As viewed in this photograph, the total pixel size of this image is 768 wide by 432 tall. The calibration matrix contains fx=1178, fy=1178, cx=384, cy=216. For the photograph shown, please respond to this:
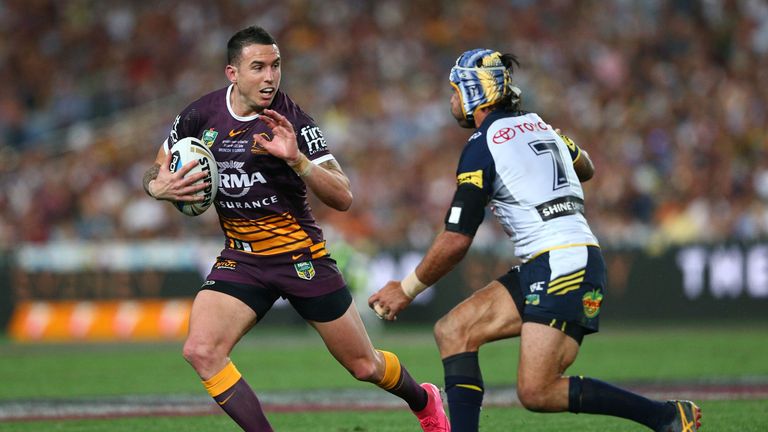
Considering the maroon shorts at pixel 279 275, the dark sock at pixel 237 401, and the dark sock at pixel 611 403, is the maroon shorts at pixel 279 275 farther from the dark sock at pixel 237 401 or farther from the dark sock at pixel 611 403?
the dark sock at pixel 611 403

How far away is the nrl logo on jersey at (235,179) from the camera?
7215 millimetres

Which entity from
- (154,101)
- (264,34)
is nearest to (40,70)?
(154,101)

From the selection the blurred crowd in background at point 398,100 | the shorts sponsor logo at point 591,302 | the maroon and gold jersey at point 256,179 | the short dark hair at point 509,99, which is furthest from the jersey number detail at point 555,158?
the blurred crowd in background at point 398,100

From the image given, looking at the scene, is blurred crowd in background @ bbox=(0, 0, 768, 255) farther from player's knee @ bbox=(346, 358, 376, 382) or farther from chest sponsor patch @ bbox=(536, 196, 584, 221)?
chest sponsor patch @ bbox=(536, 196, 584, 221)

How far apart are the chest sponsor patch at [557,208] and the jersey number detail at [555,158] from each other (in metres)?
0.08

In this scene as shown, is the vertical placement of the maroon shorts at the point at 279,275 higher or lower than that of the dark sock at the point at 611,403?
higher

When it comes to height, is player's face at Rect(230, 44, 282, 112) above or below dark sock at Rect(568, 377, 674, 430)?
above

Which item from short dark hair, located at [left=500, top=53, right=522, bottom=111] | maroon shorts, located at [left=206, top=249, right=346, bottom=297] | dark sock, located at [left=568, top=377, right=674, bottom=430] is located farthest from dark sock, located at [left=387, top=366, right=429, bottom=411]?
short dark hair, located at [left=500, top=53, right=522, bottom=111]

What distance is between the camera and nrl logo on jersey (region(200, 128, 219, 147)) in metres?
7.30

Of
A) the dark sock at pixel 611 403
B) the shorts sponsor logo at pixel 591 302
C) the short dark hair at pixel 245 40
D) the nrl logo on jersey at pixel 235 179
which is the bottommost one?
the dark sock at pixel 611 403

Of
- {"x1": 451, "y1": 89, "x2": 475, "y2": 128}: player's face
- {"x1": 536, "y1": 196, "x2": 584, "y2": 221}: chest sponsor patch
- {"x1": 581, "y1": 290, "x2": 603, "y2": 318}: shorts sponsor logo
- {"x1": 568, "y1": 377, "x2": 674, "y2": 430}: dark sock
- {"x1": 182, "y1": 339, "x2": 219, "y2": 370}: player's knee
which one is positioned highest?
{"x1": 451, "y1": 89, "x2": 475, "y2": 128}: player's face

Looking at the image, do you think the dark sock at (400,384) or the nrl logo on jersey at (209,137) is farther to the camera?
the dark sock at (400,384)

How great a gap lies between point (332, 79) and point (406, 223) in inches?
172

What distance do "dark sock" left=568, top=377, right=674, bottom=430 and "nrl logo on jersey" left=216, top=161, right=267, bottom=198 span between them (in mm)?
2258
